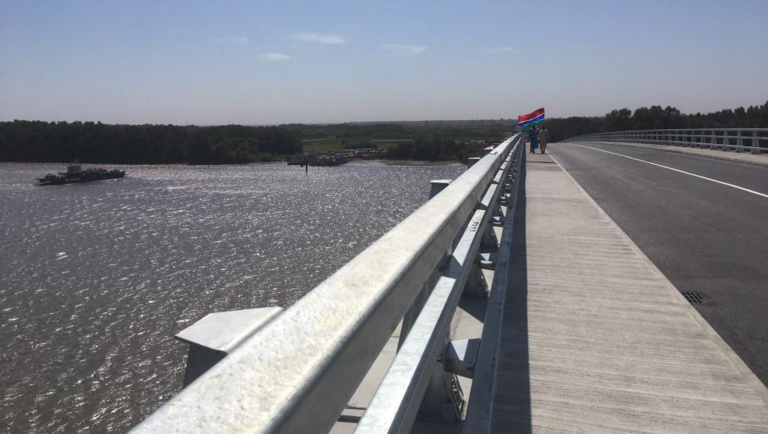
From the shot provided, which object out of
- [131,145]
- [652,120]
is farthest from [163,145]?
[652,120]

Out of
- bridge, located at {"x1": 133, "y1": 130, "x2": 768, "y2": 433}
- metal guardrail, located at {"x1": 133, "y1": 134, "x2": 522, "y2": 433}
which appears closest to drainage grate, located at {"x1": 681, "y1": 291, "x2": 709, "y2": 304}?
bridge, located at {"x1": 133, "y1": 130, "x2": 768, "y2": 433}

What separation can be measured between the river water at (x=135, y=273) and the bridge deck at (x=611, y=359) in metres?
20.5

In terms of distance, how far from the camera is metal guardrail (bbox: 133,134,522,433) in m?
0.88

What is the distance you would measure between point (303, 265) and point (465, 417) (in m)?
41.3

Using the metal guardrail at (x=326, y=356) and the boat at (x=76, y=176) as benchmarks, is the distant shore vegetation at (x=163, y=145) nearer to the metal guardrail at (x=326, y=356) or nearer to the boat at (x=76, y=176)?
the boat at (x=76, y=176)

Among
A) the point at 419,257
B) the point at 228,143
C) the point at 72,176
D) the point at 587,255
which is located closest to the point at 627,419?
the point at 419,257

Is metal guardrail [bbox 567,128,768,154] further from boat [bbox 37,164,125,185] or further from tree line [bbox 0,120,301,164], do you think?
tree line [bbox 0,120,301,164]

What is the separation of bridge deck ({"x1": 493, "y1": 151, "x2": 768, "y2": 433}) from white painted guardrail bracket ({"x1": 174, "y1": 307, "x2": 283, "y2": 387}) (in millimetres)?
1958

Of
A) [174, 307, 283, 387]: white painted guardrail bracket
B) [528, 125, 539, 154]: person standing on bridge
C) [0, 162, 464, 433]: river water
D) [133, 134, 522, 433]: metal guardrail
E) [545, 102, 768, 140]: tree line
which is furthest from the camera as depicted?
[545, 102, 768, 140]: tree line

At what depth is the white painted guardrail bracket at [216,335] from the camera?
121 centimetres

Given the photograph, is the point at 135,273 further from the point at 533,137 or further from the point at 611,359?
the point at 611,359

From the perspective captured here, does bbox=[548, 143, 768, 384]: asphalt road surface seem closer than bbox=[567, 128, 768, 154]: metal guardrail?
Yes

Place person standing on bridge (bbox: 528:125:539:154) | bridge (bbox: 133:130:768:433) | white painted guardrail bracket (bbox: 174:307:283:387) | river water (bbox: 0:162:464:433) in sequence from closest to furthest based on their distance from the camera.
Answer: bridge (bbox: 133:130:768:433) → white painted guardrail bracket (bbox: 174:307:283:387) → river water (bbox: 0:162:464:433) → person standing on bridge (bbox: 528:125:539:154)

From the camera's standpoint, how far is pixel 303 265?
4334 centimetres
